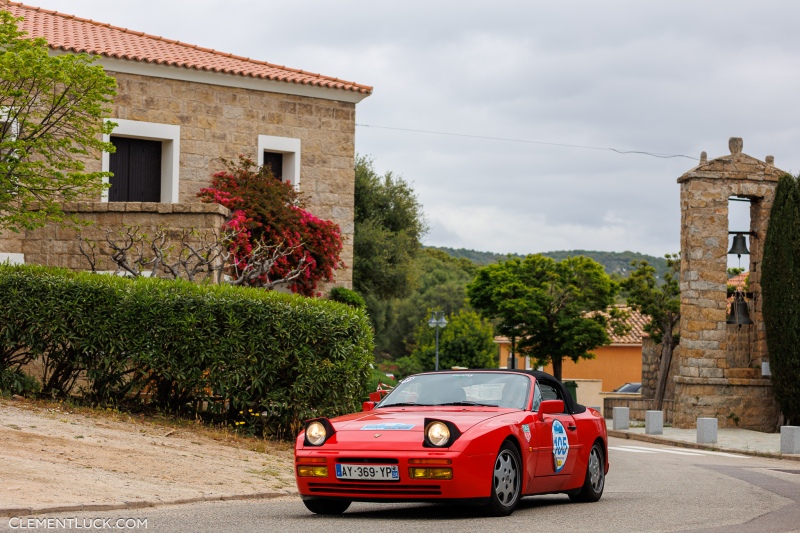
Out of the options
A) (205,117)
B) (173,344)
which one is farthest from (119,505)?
(205,117)

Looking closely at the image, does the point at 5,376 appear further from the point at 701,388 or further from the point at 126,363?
the point at 701,388

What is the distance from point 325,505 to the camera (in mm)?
9852

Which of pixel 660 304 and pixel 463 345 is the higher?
pixel 660 304

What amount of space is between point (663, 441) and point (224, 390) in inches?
594

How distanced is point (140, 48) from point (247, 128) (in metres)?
3.33

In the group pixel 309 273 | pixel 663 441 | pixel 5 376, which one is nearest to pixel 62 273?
pixel 5 376

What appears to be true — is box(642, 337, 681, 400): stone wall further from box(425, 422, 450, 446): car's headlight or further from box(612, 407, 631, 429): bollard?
box(425, 422, 450, 446): car's headlight

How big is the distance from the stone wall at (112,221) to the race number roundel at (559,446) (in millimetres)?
11920

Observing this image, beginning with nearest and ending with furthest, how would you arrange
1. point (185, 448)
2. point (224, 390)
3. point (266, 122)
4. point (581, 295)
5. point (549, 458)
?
point (549, 458) → point (185, 448) → point (224, 390) → point (266, 122) → point (581, 295)

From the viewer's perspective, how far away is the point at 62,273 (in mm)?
15930

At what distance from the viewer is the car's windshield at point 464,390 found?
10555mm

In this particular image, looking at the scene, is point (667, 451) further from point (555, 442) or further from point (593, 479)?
point (555, 442)

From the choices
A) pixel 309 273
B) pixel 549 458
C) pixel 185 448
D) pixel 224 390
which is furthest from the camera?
pixel 309 273

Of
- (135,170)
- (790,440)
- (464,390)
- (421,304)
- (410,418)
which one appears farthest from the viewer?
(421,304)
